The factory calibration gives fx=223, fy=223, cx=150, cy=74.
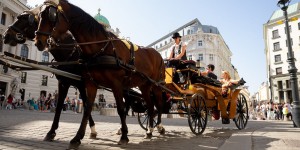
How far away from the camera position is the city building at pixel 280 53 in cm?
4812

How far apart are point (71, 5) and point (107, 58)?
1.25 metres

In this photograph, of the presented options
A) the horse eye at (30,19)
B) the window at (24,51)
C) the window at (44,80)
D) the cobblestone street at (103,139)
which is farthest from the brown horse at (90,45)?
the window at (44,80)

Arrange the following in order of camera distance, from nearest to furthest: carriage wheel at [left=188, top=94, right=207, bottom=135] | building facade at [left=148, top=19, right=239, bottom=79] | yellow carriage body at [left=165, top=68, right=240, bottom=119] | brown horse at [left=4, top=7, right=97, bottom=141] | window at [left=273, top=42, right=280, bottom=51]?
brown horse at [left=4, top=7, right=97, bottom=141], carriage wheel at [left=188, top=94, right=207, bottom=135], yellow carriage body at [left=165, top=68, right=240, bottom=119], window at [left=273, top=42, right=280, bottom=51], building facade at [left=148, top=19, right=239, bottom=79]

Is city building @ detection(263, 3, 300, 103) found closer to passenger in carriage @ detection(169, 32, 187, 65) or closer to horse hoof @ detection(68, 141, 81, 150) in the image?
passenger in carriage @ detection(169, 32, 187, 65)

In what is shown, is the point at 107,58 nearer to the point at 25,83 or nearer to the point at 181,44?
the point at 181,44

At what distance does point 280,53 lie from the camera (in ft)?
168

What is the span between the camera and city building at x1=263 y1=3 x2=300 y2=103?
48125mm

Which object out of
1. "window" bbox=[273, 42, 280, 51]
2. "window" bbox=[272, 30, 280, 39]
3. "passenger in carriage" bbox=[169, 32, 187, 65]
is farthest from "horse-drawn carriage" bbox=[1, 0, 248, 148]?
"window" bbox=[272, 30, 280, 39]

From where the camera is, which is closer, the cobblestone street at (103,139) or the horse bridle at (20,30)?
the cobblestone street at (103,139)

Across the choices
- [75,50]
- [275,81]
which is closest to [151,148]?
[75,50]

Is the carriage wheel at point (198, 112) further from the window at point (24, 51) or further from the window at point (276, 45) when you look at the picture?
the window at point (276, 45)

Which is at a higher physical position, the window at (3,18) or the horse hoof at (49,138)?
the window at (3,18)

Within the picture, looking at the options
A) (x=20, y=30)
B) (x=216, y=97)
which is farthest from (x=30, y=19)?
(x=216, y=97)

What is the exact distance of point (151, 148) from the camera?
161 inches
